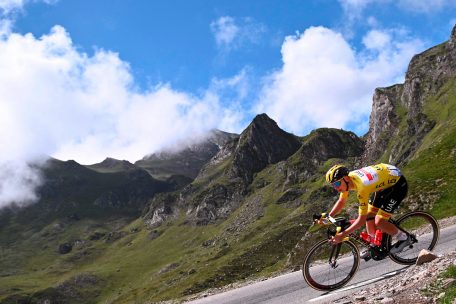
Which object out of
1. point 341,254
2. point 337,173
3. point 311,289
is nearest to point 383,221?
point 341,254

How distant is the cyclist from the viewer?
40.0ft

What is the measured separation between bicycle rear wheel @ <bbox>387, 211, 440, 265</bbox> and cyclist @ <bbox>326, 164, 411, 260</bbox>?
0.53 meters

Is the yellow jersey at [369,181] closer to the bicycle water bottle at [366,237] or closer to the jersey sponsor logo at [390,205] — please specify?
the jersey sponsor logo at [390,205]

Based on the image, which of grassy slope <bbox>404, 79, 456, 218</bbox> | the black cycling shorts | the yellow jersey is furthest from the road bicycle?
grassy slope <bbox>404, 79, 456, 218</bbox>

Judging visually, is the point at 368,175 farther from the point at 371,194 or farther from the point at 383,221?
the point at 383,221

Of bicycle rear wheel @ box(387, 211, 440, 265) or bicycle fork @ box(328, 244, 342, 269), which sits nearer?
bicycle fork @ box(328, 244, 342, 269)

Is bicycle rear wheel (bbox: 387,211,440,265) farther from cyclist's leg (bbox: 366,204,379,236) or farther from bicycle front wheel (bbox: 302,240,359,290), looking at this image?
bicycle front wheel (bbox: 302,240,359,290)

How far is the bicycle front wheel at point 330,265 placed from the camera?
12.6 meters

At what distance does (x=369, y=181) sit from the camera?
39.9 ft

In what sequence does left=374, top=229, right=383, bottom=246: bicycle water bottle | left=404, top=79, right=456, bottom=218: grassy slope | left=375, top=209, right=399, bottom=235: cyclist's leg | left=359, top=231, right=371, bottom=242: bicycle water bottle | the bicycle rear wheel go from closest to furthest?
left=375, top=209, right=399, bottom=235: cyclist's leg < left=374, top=229, right=383, bottom=246: bicycle water bottle < left=359, top=231, right=371, bottom=242: bicycle water bottle < the bicycle rear wheel < left=404, top=79, right=456, bottom=218: grassy slope

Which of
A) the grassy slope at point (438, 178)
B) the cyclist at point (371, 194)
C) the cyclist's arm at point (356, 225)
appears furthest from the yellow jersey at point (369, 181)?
the grassy slope at point (438, 178)

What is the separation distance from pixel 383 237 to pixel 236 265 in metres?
141

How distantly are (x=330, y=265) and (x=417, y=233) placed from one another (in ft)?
10.0

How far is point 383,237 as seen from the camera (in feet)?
40.9
